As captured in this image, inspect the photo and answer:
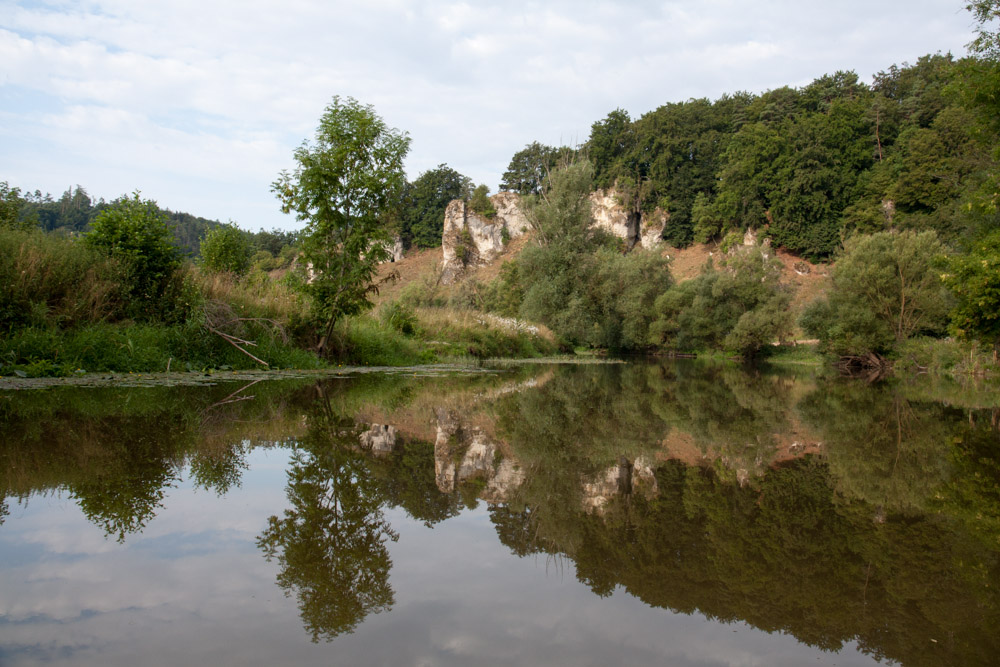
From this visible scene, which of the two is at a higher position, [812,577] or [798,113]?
[798,113]

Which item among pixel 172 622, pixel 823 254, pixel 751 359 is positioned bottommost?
pixel 751 359

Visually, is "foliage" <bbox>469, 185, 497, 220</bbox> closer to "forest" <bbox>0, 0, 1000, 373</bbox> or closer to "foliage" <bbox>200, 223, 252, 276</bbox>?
"forest" <bbox>0, 0, 1000, 373</bbox>

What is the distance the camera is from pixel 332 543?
2607 millimetres

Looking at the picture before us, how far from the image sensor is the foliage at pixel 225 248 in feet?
63.0

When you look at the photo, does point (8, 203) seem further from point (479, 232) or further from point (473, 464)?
Answer: point (479, 232)

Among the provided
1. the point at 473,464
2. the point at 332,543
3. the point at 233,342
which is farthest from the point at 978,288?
the point at 332,543

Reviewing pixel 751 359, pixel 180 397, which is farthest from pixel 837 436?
pixel 751 359

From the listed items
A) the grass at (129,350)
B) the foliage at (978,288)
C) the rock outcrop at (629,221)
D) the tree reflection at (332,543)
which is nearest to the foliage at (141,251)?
the grass at (129,350)

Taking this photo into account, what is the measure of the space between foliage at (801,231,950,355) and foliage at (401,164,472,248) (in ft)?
258

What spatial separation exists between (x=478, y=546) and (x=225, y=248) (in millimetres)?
19821

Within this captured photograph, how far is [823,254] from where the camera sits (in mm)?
61156

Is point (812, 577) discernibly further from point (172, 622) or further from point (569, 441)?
point (569, 441)

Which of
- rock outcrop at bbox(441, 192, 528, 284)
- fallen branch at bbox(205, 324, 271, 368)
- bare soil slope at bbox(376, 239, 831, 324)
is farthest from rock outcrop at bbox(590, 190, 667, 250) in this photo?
fallen branch at bbox(205, 324, 271, 368)

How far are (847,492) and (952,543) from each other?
94 cm
